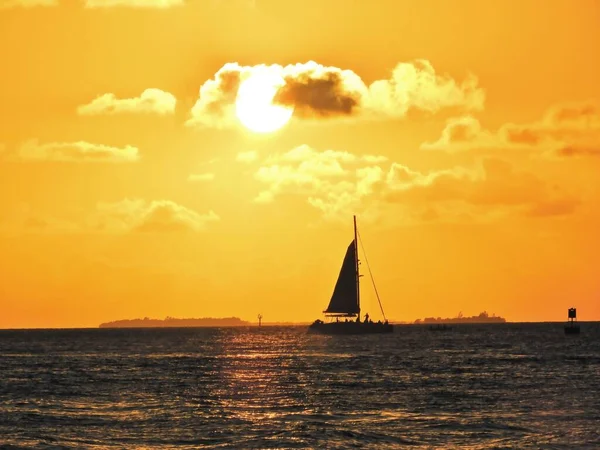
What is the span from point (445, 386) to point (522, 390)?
6.95 m

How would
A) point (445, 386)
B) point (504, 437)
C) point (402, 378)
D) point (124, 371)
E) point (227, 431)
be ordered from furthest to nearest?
point (124, 371)
point (402, 378)
point (445, 386)
point (227, 431)
point (504, 437)

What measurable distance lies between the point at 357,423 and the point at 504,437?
9.19m

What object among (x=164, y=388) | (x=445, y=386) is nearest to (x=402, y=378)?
(x=445, y=386)

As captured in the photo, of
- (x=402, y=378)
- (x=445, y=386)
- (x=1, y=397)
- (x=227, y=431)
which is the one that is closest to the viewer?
(x=227, y=431)

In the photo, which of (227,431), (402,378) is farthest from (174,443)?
(402,378)

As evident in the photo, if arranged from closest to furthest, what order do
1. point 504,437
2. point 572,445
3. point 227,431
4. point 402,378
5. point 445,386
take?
1. point 572,445
2. point 504,437
3. point 227,431
4. point 445,386
5. point 402,378

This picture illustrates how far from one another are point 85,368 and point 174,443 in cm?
6243

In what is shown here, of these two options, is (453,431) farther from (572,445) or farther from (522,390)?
(522,390)

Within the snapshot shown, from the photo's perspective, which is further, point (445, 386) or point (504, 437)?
point (445, 386)

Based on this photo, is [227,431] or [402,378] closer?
[227,431]

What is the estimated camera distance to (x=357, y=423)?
55.9 m

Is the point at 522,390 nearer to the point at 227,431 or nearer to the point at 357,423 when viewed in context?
the point at 357,423

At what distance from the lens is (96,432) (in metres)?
53.2

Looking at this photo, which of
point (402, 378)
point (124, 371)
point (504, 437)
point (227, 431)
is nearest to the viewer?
point (504, 437)
